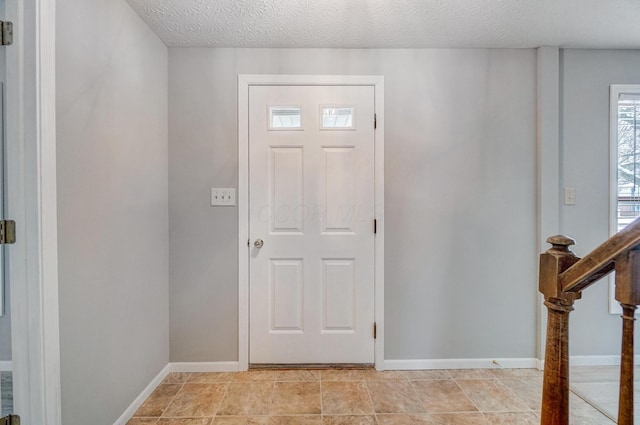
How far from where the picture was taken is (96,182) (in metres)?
1.48

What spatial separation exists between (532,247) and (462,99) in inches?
46.9

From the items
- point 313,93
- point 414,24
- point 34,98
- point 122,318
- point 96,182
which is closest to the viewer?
point 34,98

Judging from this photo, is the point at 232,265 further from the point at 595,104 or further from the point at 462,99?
the point at 595,104

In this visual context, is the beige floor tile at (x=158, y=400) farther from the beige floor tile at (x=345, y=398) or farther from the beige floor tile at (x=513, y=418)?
the beige floor tile at (x=513, y=418)

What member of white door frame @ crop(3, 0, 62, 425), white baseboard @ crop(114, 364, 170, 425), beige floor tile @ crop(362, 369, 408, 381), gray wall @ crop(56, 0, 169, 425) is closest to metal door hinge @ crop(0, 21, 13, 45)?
white door frame @ crop(3, 0, 62, 425)

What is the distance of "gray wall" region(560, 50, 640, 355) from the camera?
7.34ft

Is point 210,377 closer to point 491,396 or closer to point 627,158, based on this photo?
point 491,396

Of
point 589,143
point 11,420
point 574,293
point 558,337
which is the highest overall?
point 589,143

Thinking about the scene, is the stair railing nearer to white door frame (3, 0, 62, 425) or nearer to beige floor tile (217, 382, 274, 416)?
Result: beige floor tile (217, 382, 274, 416)

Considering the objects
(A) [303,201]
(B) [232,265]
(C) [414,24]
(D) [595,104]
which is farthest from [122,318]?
(D) [595,104]

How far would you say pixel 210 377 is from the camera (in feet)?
7.02

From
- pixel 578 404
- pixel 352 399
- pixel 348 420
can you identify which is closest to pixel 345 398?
pixel 352 399

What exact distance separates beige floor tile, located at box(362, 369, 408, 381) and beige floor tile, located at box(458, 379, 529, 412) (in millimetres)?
377

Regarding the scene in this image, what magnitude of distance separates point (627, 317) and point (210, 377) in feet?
7.35
